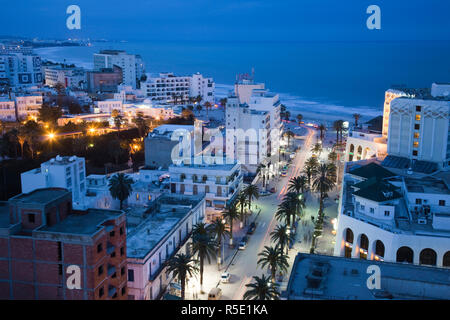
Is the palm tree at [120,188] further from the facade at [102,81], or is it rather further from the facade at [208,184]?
the facade at [102,81]

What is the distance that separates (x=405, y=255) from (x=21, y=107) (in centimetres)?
8333

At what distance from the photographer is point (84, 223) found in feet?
85.6

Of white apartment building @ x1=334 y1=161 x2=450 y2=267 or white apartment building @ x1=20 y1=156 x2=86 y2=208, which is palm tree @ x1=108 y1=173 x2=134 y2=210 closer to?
white apartment building @ x1=20 y1=156 x2=86 y2=208

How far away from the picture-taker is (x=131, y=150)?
80.0 m

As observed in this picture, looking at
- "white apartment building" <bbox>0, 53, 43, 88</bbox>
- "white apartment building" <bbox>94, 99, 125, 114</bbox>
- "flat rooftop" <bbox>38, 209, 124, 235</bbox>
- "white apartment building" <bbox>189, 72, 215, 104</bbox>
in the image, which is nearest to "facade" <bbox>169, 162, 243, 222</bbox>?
"flat rooftop" <bbox>38, 209, 124, 235</bbox>

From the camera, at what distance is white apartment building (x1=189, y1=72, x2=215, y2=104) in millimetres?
129125

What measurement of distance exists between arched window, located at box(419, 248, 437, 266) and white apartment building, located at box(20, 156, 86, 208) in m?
30.2

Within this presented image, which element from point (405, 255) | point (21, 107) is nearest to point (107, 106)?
point (21, 107)

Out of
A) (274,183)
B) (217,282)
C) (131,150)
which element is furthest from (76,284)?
(131,150)

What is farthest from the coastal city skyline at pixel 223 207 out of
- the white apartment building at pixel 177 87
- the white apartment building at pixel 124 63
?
the white apartment building at pixel 124 63
